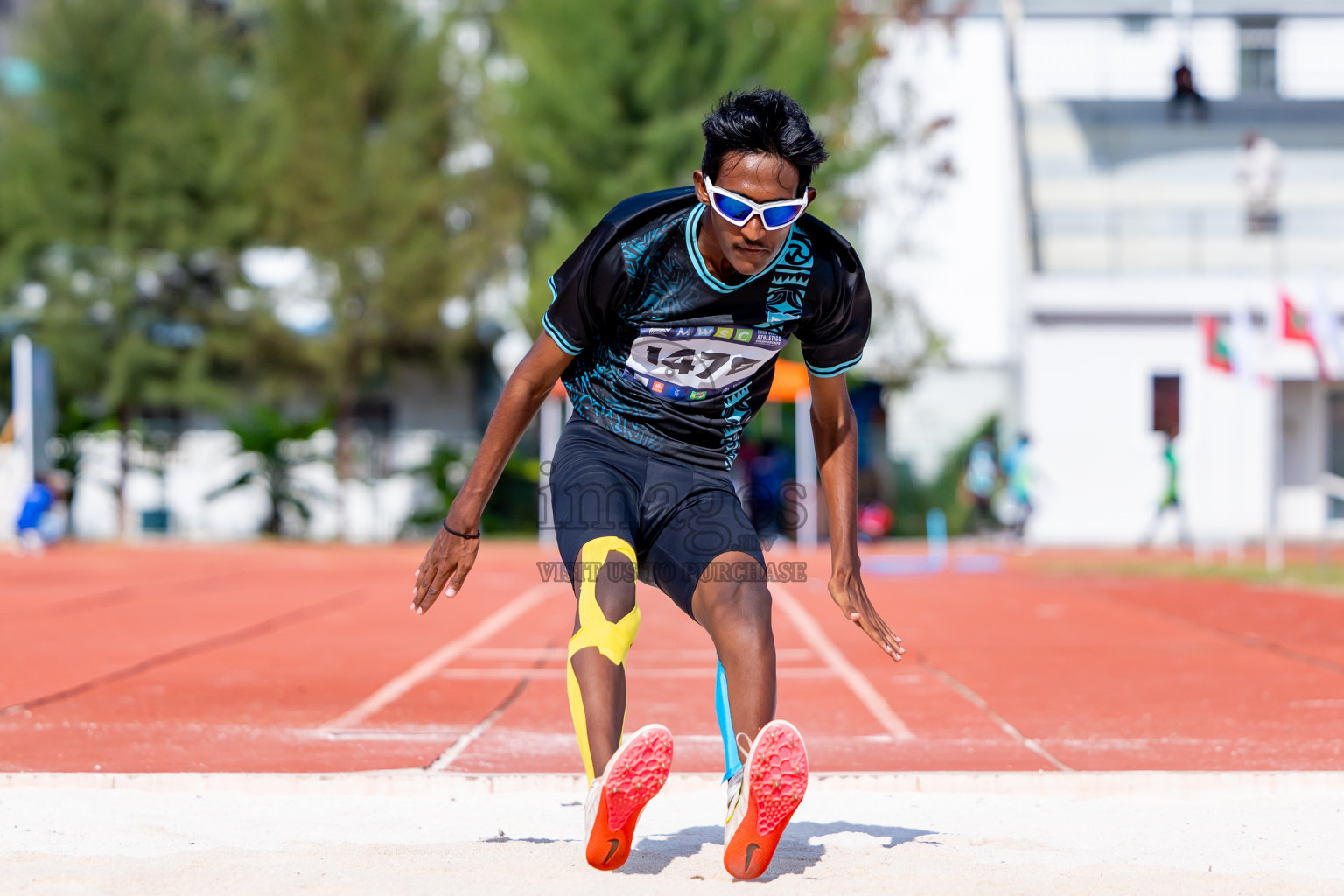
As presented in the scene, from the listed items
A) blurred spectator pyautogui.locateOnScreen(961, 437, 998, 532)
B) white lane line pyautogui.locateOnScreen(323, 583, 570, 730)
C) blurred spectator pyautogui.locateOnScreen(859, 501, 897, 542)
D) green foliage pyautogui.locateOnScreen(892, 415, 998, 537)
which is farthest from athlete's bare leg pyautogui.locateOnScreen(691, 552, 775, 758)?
green foliage pyautogui.locateOnScreen(892, 415, 998, 537)

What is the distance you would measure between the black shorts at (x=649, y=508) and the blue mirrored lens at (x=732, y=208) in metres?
0.72

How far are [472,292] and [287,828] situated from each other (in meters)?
21.0

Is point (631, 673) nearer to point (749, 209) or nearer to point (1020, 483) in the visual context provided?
point (749, 209)

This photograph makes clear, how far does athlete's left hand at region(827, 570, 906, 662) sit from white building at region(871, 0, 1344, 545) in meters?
13.9

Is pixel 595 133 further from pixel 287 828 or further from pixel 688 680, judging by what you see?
pixel 287 828

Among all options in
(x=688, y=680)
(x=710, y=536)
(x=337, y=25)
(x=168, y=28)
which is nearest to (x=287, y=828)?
(x=710, y=536)

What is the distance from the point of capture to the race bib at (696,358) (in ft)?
12.8

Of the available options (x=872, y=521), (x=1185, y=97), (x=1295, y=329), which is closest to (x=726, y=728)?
(x=1295, y=329)

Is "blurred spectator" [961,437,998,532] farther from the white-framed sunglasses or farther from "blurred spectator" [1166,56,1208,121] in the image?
the white-framed sunglasses

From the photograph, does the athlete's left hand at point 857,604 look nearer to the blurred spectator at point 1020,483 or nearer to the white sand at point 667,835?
the white sand at point 667,835

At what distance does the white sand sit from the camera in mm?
3852

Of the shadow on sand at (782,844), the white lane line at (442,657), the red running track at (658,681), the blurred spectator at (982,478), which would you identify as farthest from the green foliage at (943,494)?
the shadow on sand at (782,844)

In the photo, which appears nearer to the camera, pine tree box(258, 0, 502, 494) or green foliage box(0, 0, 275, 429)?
pine tree box(258, 0, 502, 494)

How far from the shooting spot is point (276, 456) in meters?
24.2
